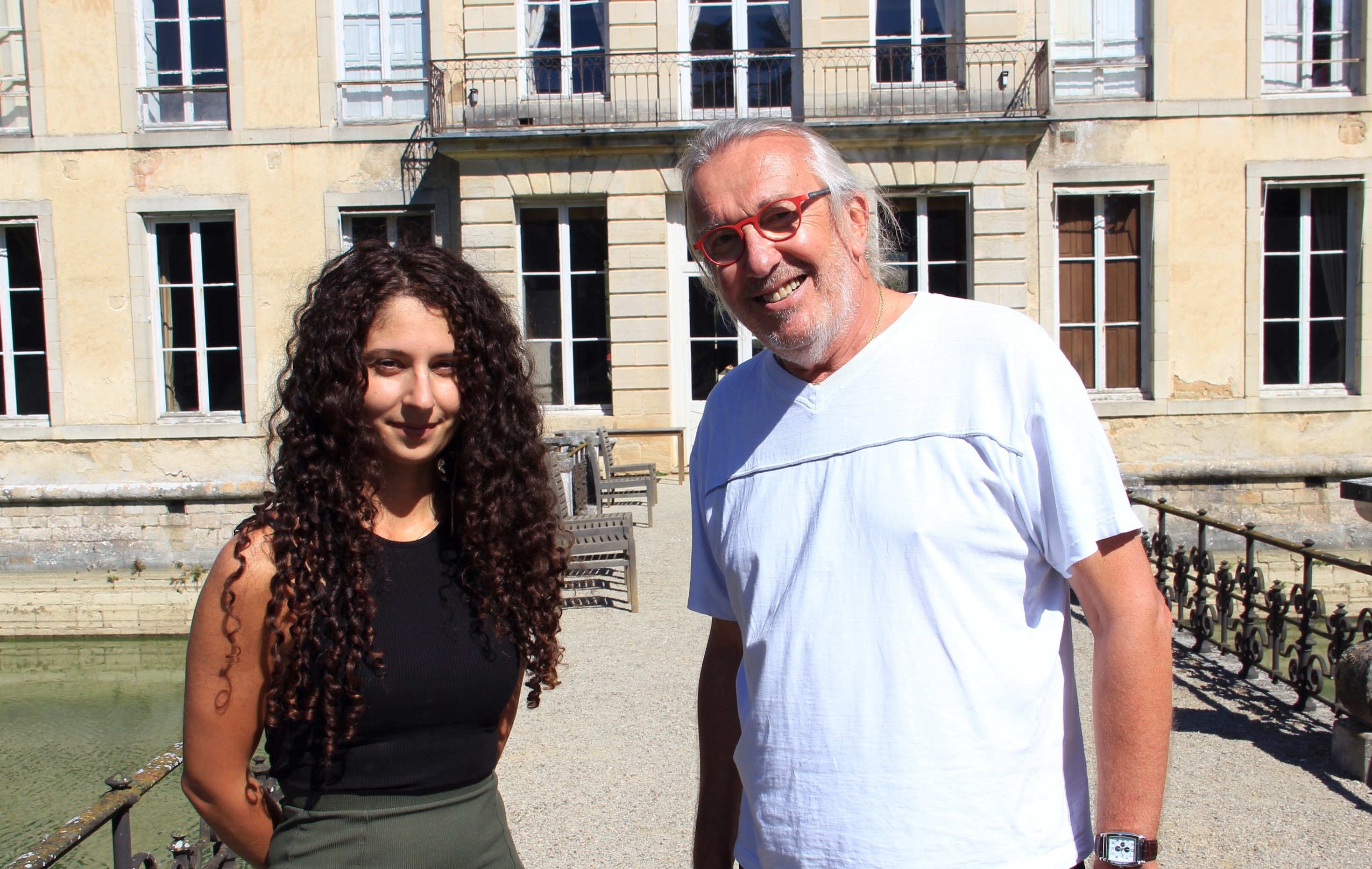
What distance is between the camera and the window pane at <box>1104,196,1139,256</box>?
13.3 metres

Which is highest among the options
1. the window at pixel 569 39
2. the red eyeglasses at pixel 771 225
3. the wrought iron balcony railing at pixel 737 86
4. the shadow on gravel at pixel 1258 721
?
the window at pixel 569 39

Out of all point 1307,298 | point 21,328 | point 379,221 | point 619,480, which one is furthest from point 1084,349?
point 21,328

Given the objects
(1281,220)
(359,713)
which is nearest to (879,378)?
(359,713)

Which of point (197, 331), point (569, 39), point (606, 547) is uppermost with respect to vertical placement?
point (569, 39)

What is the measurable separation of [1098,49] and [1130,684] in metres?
13.8

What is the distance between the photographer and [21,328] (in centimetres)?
1423

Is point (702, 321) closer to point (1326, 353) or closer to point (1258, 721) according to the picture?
point (1326, 353)

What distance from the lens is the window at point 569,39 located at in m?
13.7

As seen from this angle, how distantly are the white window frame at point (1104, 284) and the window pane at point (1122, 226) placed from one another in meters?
0.05

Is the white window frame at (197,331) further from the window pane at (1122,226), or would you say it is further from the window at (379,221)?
the window pane at (1122,226)

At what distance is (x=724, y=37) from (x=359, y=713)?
13459mm

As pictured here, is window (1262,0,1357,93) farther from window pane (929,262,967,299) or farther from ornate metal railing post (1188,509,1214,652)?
ornate metal railing post (1188,509,1214,652)

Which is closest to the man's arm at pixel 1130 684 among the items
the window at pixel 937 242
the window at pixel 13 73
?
the window at pixel 937 242

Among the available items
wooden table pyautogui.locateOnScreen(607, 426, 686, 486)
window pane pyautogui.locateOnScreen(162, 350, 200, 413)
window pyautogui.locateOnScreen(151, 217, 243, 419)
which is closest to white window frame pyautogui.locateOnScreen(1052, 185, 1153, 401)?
wooden table pyautogui.locateOnScreen(607, 426, 686, 486)
